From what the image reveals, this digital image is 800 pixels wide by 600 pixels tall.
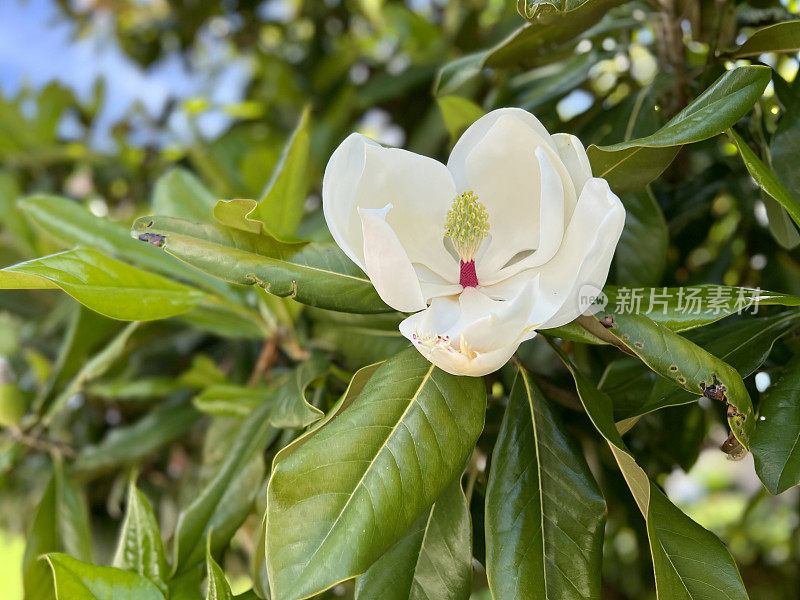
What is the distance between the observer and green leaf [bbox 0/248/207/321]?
1.75ft

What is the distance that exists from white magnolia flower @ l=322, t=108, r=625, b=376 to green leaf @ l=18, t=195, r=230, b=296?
13.8 inches

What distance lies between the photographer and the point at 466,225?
0.53 meters

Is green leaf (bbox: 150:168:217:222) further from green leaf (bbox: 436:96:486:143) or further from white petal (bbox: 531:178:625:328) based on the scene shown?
white petal (bbox: 531:178:625:328)

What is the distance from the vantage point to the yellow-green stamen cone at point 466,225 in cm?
53

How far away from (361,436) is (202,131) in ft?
3.68

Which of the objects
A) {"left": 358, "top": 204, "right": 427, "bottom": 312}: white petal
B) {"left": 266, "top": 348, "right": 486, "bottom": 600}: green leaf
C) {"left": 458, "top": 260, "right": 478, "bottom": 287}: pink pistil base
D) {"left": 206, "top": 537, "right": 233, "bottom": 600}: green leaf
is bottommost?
{"left": 206, "top": 537, "right": 233, "bottom": 600}: green leaf

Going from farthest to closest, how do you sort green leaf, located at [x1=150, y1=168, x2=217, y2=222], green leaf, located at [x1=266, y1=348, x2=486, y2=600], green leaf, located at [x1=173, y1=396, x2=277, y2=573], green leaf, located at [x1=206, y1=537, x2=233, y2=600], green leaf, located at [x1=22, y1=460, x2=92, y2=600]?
green leaf, located at [x1=150, y1=168, x2=217, y2=222] → green leaf, located at [x1=22, y1=460, x2=92, y2=600] → green leaf, located at [x1=173, y1=396, x2=277, y2=573] → green leaf, located at [x1=206, y1=537, x2=233, y2=600] → green leaf, located at [x1=266, y1=348, x2=486, y2=600]

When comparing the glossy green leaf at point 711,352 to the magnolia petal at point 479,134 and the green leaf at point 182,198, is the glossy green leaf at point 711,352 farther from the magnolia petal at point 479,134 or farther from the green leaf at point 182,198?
the green leaf at point 182,198

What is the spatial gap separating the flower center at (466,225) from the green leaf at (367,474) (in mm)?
101

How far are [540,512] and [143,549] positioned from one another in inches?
14.6

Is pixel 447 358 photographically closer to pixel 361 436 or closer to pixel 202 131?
pixel 361 436

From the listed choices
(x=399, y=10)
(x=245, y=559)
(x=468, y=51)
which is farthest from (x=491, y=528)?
(x=399, y=10)

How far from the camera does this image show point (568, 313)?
0.46 meters

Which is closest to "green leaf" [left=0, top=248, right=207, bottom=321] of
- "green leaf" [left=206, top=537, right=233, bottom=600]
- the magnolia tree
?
the magnolia tree
